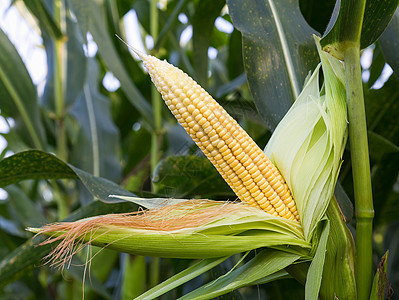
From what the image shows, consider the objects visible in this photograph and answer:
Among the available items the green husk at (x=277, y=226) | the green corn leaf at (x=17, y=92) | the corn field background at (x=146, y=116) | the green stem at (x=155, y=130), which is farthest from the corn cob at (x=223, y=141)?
the green corn leaf at (x=17, y=92)

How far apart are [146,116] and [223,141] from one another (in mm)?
506

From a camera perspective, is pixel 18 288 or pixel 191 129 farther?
pixel 18 288

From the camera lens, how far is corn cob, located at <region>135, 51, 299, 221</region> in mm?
418

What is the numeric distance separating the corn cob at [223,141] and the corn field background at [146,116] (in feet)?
0.42

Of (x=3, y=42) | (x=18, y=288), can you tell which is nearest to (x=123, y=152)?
(x=18, y=288)

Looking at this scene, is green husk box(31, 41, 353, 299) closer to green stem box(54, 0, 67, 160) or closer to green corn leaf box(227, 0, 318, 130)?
green corn leaf box(227, 0, 318, 130)

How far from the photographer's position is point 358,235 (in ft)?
1.45

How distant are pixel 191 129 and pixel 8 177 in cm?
33

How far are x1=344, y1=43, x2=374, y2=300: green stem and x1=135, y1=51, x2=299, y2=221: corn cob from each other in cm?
7

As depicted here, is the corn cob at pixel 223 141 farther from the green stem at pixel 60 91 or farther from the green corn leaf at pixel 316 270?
the green stem at pixel 60 91

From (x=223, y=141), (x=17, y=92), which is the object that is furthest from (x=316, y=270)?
(x=17, y=92)

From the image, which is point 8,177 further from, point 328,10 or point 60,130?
point 328,10

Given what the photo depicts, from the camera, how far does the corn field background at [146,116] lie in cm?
58

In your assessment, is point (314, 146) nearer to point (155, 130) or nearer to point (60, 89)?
point (155, 130)
